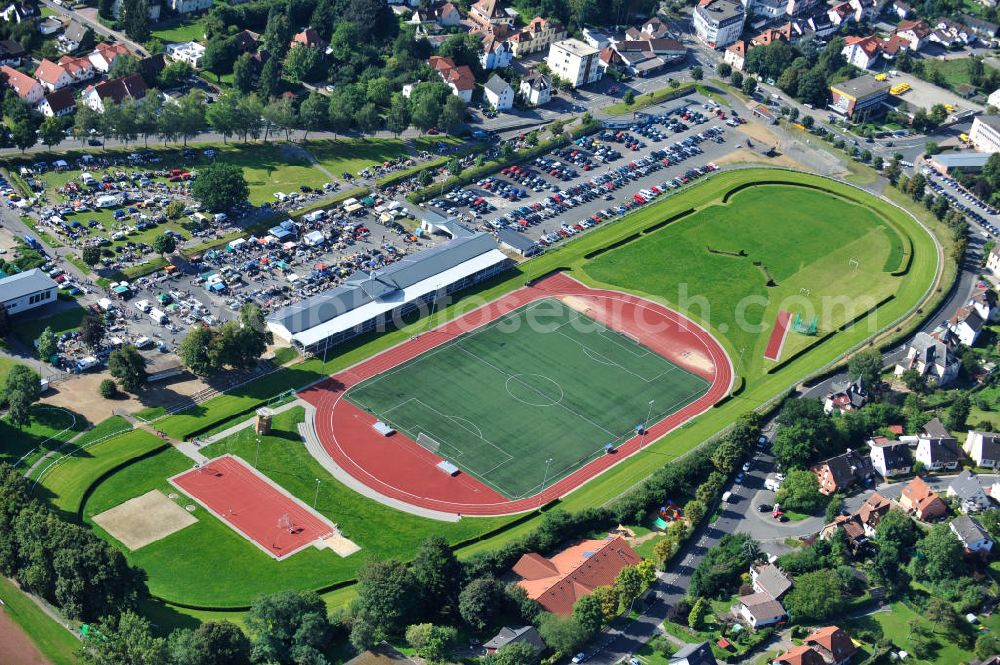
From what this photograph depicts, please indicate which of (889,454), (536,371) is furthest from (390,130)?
(889,454)

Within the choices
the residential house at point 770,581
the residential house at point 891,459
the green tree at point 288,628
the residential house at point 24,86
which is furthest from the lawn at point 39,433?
the residential house at point 891,459

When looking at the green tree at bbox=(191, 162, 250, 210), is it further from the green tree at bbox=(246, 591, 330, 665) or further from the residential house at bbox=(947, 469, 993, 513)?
the residential house at bbox=(947, 469, 993, 513)

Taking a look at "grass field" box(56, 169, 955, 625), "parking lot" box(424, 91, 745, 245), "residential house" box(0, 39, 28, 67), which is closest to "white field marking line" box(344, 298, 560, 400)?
"grass field" box(56, 169, 955, 625)

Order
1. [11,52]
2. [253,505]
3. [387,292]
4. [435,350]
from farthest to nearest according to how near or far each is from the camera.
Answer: [11,52] → [387,292] → [435,350] → [253,505]

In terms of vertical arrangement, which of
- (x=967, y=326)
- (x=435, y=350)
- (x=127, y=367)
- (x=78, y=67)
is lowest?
(x=435, y=350)

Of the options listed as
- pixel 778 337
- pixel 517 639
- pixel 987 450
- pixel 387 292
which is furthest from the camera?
pixel 778 337

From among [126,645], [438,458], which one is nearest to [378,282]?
[438,458]

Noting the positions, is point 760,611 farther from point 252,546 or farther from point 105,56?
point 105,56
